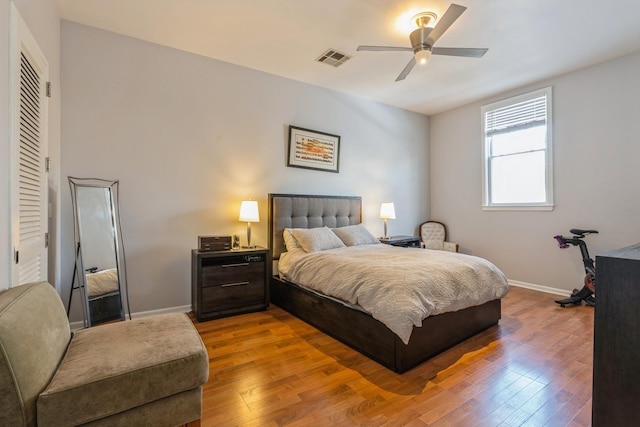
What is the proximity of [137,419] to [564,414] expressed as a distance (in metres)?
2.16

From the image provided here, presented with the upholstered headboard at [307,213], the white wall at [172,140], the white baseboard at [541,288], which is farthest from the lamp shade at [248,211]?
the white baseboard at [541,288]

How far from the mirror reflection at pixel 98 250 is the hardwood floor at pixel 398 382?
2.93 ft

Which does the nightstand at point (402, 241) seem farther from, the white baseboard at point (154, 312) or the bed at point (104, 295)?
the bed at point (104, 295)

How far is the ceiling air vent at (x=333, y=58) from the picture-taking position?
3.36 metres

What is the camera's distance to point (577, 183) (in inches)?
151

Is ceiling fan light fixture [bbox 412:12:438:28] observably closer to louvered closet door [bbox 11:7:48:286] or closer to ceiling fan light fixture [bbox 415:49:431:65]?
ceiling fan light fixture [bbox 415:49:431:65]

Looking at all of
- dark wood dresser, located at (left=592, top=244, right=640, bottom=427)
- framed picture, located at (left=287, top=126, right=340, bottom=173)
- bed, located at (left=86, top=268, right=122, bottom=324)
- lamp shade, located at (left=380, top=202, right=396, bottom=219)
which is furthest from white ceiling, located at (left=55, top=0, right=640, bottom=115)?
dark wood dresser, located at (left=592, top=244, right=640, bottom=427)

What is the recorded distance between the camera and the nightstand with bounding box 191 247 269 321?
3072mm

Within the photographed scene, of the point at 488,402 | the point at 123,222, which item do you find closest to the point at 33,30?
the point at 123,222

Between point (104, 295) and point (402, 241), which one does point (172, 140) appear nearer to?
point (104, 295)

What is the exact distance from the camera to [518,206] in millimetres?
4406

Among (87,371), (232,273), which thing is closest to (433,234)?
(232,273)

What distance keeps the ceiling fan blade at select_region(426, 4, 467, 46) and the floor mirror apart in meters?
3.12

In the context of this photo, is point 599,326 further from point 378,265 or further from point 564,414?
point 378,265
